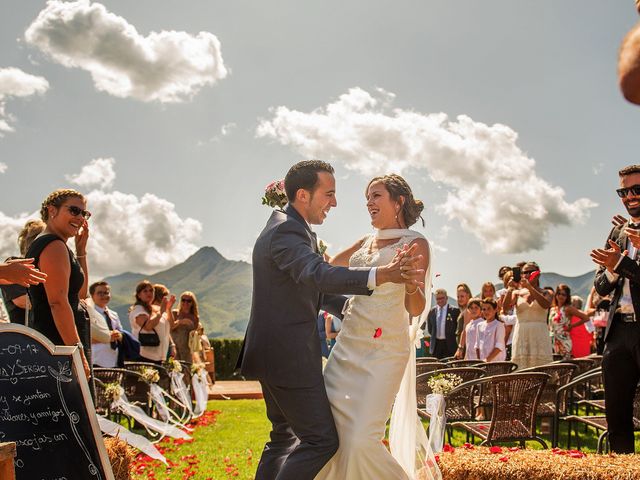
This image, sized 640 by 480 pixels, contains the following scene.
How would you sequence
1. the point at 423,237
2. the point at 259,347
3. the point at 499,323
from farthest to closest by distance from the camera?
the point at 499,323 → the point at 423,237 → the point at 259,347

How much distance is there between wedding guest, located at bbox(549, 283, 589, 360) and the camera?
12.7 m

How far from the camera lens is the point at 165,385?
1112cm

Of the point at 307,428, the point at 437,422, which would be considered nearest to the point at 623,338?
the point at 437,422

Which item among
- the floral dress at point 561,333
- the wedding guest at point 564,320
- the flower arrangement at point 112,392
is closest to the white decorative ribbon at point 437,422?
the flower arrangement at point 112,392

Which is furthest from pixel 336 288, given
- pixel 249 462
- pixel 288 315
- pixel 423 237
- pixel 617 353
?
pixel 249 462

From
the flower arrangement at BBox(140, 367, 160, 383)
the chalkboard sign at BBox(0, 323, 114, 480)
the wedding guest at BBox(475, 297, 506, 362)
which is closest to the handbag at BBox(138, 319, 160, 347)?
the flower arrangement at BBox(140, 367, 160, 383)

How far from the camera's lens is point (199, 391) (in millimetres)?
13102

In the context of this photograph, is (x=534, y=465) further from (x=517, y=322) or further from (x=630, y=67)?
(x=517, y=322)

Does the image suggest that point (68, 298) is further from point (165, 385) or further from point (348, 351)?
point (165, 385)

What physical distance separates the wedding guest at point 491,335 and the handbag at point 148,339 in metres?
5.71

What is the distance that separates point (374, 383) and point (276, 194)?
2.20 m

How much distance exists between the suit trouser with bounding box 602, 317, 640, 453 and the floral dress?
7.15m

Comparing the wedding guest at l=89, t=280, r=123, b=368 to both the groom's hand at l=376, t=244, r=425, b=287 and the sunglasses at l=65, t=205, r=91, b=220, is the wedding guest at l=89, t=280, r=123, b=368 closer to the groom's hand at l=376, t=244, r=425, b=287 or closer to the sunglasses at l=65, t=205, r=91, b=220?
the sunglasses at l=65, t=205, r=91, b=220

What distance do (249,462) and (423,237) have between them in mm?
4146
